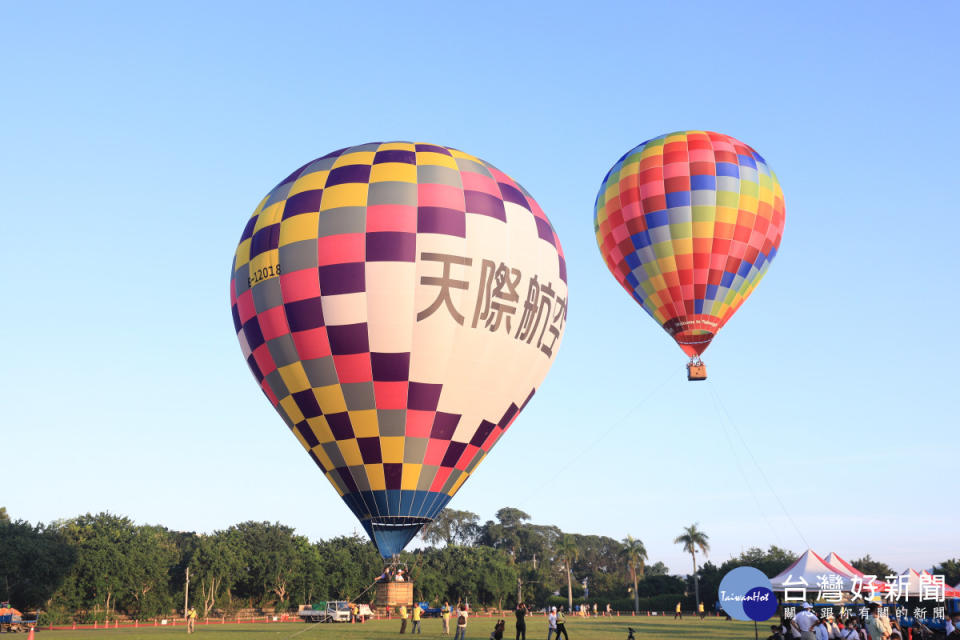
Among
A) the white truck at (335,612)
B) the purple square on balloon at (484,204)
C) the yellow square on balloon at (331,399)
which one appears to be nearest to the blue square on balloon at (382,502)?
the yellow square on balloon at (331,399)

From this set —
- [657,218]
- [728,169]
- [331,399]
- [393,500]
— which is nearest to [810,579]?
[657,218]

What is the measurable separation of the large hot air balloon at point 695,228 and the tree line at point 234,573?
3179 cm

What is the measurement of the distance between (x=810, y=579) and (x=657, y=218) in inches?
614

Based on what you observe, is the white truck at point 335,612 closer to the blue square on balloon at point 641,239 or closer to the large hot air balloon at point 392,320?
the large hot air balloon at point 392,320

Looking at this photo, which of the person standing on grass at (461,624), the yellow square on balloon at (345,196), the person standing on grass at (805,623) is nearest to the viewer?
the person standing on grass at (805,623)

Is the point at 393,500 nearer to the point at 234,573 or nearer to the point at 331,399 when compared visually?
the point at 331,399

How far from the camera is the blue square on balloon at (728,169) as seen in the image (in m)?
36.4

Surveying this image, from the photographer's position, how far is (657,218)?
120 ft

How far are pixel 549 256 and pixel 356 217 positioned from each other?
6144 mm

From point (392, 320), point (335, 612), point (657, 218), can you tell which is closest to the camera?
point (392, 320)

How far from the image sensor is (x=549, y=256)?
26406 mm

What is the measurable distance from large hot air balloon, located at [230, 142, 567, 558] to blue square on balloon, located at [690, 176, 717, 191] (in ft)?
43.5

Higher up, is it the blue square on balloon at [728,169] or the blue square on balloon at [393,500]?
the blue square on balloon at [728,169]

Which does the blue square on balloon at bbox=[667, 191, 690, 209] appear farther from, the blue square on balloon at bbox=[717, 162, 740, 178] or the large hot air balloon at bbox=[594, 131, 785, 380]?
the blue square on balloon at bbox=[717, 162, 740, 178]
